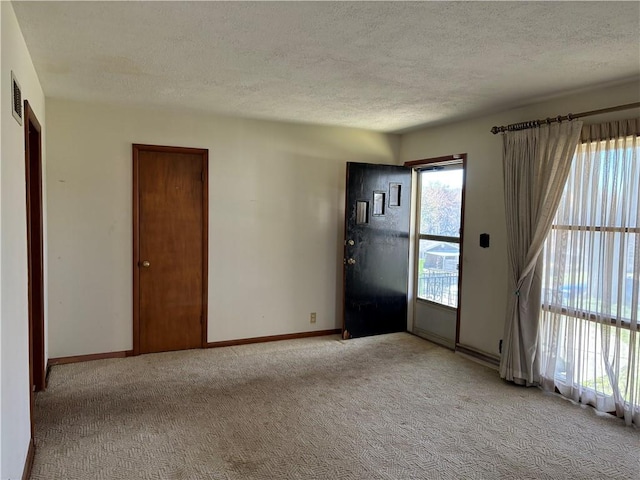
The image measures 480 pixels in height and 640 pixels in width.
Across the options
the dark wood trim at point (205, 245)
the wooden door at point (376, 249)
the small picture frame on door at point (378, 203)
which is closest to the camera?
the dark wood trim at point (205, 245)

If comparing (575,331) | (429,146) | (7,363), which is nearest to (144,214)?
(7,363)

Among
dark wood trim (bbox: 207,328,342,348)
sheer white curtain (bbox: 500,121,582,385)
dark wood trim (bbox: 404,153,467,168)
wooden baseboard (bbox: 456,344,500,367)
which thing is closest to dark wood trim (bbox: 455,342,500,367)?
wooden baseboard (bbox: 456,344,500,367)

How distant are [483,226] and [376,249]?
1226 mm

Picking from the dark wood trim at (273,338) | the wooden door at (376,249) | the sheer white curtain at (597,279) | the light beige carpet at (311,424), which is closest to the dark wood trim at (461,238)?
the light beige carpet at (311,424)

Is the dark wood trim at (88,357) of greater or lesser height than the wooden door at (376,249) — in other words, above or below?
below

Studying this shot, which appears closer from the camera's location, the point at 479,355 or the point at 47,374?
the point at 47,374

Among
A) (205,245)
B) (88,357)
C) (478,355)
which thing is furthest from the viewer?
(205,245)

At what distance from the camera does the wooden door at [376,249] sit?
196 inches

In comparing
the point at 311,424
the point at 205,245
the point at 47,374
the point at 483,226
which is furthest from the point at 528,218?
the point at 47,374

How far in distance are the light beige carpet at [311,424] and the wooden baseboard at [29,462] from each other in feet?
0.16

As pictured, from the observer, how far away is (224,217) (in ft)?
15.2

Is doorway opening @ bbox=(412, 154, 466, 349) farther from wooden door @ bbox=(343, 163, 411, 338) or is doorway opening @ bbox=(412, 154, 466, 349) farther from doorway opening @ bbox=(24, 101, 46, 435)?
doorway opening @ bbox=(24, 101, 46, 435)

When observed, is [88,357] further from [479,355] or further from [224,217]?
[479,355]

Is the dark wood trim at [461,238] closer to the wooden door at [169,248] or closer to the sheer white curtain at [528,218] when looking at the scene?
the sheer white curtain at [528,218]
